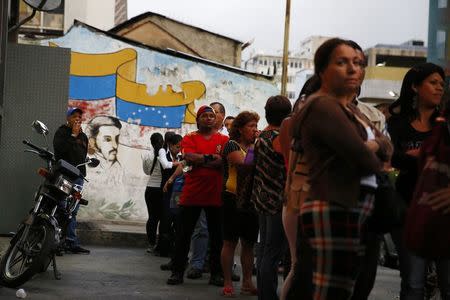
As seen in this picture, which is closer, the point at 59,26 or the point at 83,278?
the point at 83,278

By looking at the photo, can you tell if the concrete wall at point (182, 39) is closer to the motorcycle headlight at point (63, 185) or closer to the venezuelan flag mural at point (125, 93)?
the venezuelan flag mural at point (125, 93)

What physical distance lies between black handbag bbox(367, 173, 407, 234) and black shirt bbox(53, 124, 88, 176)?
6860mm

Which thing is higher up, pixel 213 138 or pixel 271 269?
pixel 213 138

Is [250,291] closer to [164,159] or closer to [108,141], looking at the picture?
[164,159]

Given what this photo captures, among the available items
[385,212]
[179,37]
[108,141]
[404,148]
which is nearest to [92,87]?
[108,141]

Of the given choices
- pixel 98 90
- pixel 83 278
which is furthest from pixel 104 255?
pixel 98 90

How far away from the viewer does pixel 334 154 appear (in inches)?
166

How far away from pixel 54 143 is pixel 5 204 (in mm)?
1322

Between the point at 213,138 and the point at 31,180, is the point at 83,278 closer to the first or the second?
the point at 213,138

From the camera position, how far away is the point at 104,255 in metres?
11.5

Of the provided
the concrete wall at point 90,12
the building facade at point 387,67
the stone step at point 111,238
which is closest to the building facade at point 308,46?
the building facade at point 387,67

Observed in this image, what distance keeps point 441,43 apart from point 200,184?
10.9ft

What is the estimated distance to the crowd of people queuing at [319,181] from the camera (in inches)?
164

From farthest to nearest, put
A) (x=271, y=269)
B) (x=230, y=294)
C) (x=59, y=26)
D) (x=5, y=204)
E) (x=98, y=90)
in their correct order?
(x=59, y=26), (x=98, y=90), (x=5, y=204), (x=230, y=294), (x=271, y=269)
